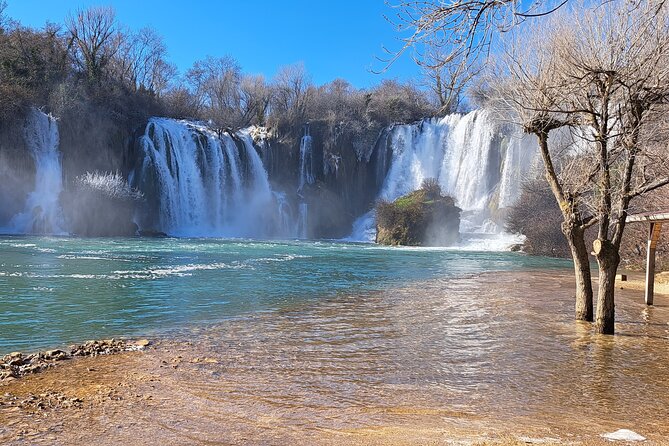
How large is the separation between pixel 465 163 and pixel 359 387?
1666 inches

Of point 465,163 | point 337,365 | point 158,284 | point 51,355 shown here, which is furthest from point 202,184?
point 337,365

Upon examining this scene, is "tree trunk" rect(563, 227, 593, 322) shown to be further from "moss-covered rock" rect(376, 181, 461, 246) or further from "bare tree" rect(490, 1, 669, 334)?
"moss-covered rock" rect(376, 181, 461, 246)

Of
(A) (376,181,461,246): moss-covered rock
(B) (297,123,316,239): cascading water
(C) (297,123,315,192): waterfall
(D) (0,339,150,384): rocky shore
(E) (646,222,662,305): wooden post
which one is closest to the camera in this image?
(D) (0,339,150,384): rocky shore

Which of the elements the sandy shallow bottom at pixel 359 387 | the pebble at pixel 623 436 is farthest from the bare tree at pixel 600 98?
the pebble at pixel 623 436

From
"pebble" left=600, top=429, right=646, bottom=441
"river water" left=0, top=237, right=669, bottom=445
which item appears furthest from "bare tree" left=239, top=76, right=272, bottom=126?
"pebble" left=600, top=429, right=646, bottom=441

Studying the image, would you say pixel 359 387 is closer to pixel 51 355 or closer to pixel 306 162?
pixel 51 355

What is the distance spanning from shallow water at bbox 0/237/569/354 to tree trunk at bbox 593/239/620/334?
555 centimetres

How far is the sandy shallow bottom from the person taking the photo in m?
4.01

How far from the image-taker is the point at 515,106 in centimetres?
816

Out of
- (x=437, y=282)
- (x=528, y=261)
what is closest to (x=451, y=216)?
(x=528, y=261)

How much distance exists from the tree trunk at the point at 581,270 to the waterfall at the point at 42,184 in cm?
3636

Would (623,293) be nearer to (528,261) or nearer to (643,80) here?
(643,80)

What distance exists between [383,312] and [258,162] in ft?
131

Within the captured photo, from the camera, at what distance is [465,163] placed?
45.7 meters
